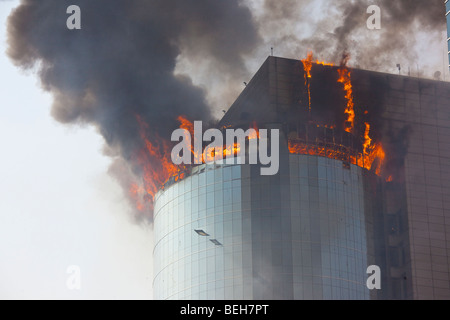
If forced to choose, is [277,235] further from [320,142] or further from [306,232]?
[320,142]

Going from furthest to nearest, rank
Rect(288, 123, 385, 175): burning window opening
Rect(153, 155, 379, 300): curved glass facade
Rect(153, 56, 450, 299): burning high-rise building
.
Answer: Rect(288, 123, 385, 175): burning window opening < Rect(153, 56, 450, 299): burning high-rise building < Rect(153, 155, 379, 300): curved glass facade

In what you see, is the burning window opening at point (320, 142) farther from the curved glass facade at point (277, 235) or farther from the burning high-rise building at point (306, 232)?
the curved glass facade at point (277, 235)

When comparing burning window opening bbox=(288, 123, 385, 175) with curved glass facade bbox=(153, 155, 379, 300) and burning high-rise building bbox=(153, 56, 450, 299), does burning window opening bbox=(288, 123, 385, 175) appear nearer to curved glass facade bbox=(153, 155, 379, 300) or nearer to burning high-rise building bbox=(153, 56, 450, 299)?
burning high-rise building bbox=(153, 56, 450, 299)

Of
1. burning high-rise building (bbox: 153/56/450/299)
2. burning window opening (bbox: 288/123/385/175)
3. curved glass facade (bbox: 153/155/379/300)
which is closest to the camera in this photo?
curved glass facade (bbox: 153/155/379/300)

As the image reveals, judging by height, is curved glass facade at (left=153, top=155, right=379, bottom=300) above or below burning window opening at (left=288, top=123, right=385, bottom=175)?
below

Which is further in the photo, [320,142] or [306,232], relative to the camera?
[320,142]

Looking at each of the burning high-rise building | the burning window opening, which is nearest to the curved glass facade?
the burning high-rise building

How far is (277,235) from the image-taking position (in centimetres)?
19238

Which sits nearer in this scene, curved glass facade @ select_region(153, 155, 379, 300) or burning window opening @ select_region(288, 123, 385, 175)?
curved glass facade @ select_region(153, 155, 379, 300)

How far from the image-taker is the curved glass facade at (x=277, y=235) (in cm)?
19050

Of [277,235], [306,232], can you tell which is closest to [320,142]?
[306,232]

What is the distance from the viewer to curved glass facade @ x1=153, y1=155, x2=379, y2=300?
625 ft
